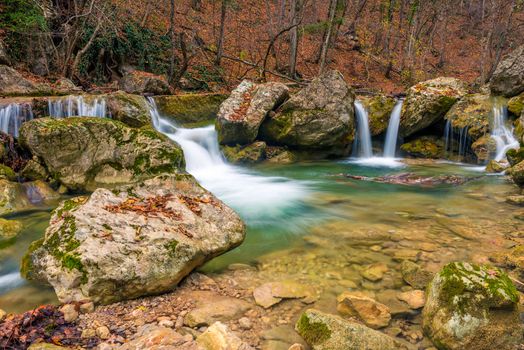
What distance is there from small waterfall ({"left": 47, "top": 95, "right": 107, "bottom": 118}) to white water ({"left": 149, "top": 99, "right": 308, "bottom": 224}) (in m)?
1.88

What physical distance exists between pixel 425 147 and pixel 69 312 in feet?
42.6

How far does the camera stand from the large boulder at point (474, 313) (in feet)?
7.97

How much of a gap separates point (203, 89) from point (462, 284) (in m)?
15.4

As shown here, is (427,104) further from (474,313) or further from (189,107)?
(474,313)

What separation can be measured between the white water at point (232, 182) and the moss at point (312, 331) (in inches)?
133

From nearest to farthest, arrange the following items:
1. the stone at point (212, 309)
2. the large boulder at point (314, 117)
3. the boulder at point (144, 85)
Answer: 1. the stone at point (212, 309)
2. the large boulder at point (314, 117)
3. the boulder at point (144, 85)

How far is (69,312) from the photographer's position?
2709 mm

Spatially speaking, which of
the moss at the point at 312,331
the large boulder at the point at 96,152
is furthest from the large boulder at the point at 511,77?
the moss at the point at 312,331

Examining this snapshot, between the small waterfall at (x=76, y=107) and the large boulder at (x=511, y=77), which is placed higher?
the large boulder at (x=511, y=77)

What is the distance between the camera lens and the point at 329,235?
5.04 metres

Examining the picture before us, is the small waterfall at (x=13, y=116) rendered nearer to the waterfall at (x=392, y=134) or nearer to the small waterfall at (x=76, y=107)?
the small waterfall at (x=76, y=107)

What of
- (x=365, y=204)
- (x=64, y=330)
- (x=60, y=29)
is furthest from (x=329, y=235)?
(x=60, y=29)

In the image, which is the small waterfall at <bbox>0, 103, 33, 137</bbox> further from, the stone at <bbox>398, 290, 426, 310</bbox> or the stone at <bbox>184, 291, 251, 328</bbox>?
the stone at <bbox>398, 290, 426, 310</bbox>

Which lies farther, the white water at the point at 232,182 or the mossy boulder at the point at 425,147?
the mossy boulder at the point at 425,147
